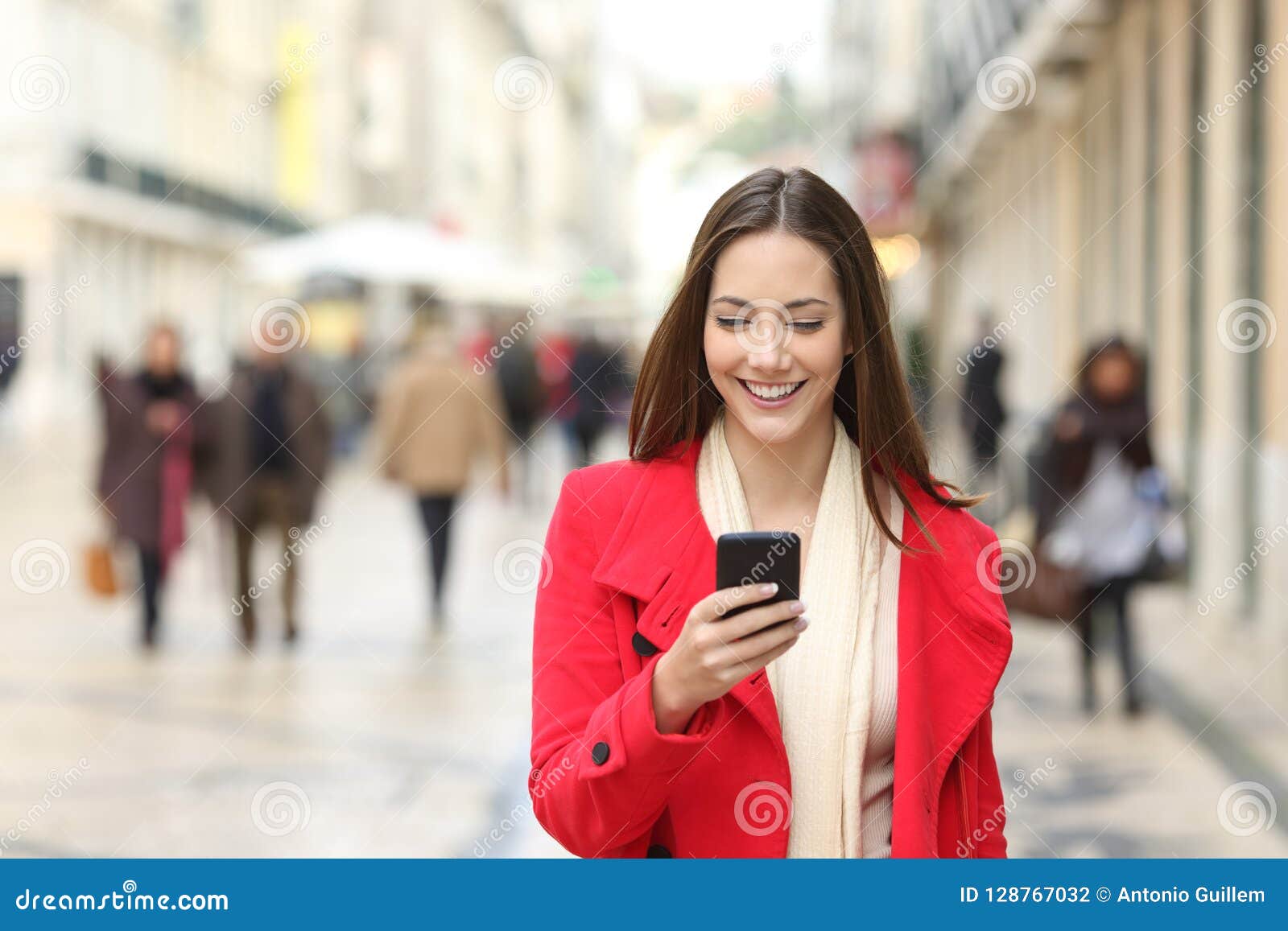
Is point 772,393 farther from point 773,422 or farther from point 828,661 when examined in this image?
point 828,661

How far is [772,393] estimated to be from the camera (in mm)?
2154

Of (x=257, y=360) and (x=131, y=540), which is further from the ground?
(x=257, y=360)

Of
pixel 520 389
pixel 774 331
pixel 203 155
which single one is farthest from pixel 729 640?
pixel 203 155

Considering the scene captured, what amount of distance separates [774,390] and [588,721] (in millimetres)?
473

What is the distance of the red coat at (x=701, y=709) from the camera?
207cm

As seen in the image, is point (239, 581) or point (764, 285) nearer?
point (764, 285)

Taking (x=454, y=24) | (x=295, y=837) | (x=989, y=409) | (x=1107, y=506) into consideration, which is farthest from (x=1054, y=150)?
(x=454, y=24)

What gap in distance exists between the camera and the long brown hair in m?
2.15

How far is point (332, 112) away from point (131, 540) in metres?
37.4

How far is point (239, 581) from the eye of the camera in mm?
10812

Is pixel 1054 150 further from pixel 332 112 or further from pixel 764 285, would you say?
pixel 332 112

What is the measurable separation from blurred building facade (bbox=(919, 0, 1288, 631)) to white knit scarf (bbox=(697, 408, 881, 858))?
823 cm

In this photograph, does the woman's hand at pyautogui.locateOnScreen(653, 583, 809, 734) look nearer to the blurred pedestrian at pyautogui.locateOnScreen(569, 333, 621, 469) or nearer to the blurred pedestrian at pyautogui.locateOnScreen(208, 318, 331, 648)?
the blurred pedestrian at pyautogui.locateOnScreen(208, 318, 331, 648)

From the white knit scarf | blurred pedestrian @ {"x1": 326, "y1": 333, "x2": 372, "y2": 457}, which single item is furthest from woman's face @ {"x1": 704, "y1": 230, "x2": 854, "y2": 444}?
blurred pedestrian @ {"x1": 326, "y1": 333, "x2": 372, "y2": 457}
